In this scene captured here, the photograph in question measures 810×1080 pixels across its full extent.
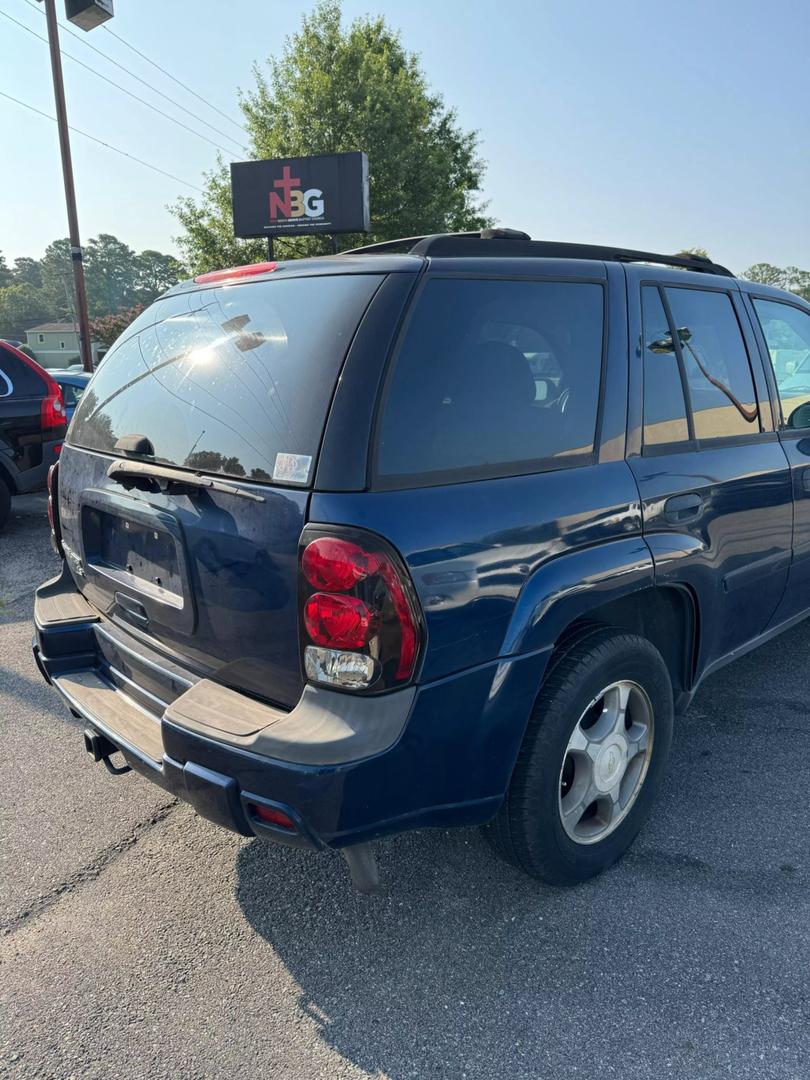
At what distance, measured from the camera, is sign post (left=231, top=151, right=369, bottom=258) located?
1311 cm

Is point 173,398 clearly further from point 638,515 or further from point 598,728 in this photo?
point 598,728

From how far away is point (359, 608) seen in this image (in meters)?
1.74

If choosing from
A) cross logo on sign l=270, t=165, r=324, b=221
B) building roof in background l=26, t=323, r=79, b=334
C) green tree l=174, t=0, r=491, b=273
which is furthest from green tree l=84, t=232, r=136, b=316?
cross logo on sign l=270, t=165, r=324, b=221

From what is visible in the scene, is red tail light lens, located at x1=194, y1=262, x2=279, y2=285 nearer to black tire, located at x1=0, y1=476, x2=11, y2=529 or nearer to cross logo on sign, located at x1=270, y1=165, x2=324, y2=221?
black tire, located at x1=0, y1=476, x2=11, y2=529

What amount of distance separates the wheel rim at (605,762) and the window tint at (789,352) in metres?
1.59

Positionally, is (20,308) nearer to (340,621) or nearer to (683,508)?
(683,508)

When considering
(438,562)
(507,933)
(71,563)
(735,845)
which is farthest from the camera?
(71,563)

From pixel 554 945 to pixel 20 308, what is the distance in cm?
11598

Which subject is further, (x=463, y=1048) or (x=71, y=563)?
(x=71, y=563)

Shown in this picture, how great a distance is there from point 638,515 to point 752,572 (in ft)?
3.08

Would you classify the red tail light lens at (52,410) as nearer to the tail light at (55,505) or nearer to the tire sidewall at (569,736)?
the tail light at (55,505)

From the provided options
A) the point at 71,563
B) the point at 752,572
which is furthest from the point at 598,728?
the point at 71,563

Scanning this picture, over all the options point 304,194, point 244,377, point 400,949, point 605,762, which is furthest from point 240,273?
point 304,194

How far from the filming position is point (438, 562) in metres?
1.80
